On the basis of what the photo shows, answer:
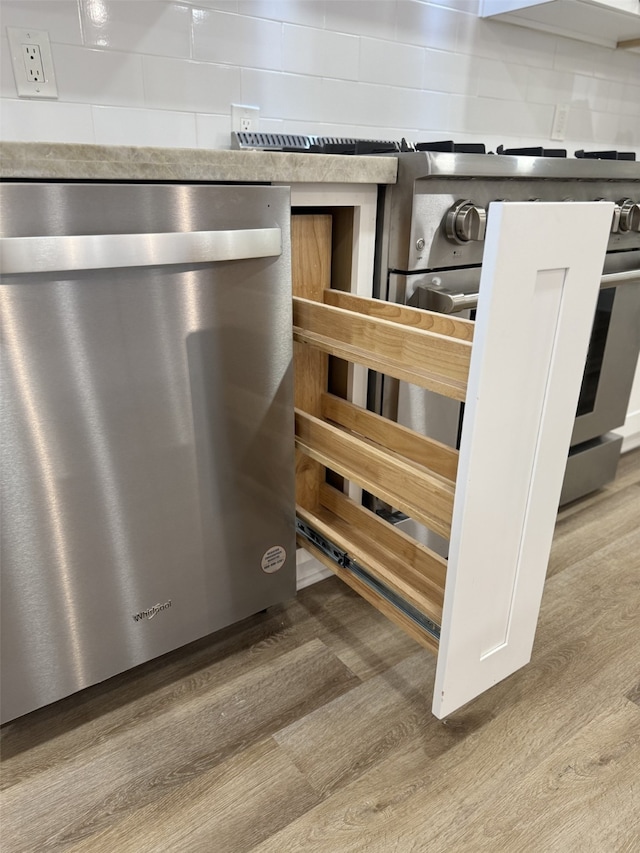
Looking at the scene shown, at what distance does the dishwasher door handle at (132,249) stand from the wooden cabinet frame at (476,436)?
6.6 inches

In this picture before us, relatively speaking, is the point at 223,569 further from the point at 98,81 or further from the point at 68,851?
the point at 98,81

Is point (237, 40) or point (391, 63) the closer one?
point (237, 40)

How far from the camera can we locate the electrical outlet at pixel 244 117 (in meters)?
1.41

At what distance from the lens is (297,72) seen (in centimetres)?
147

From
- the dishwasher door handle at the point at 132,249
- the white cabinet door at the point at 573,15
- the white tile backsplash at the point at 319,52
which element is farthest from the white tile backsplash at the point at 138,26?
the white cabinet door at the point at 573,15

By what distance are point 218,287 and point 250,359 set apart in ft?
0.42

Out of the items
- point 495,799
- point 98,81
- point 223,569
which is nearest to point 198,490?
point 223,569

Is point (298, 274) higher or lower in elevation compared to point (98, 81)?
lower

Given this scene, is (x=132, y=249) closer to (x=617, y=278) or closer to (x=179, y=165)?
(x=179, y=165)

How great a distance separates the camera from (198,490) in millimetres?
946

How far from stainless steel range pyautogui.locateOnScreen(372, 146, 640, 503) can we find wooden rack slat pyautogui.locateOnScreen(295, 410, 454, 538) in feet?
0.56

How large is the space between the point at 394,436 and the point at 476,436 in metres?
0.32

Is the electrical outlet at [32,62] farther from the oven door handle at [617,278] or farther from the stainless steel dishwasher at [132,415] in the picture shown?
the oven door handle at [617,278]

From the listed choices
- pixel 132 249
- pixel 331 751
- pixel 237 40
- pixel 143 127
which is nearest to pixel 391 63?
pixel 237 40
